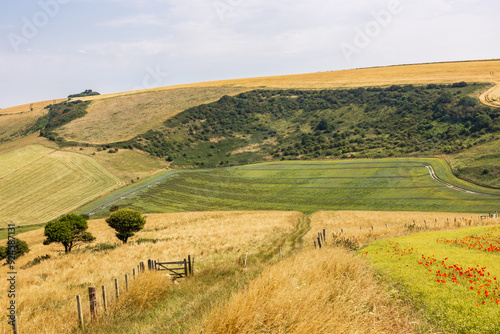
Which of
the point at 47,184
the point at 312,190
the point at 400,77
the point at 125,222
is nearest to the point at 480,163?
the point at 312,190

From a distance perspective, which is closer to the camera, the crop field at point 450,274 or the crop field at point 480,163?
the crop field at point 450,274

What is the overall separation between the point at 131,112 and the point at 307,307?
551 ft

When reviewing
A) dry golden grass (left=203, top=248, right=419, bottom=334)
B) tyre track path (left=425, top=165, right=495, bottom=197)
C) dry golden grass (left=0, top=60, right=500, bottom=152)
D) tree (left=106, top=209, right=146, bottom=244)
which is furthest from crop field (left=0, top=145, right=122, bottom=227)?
tyre track path (left=425, top=165, right=495, bottom=197)

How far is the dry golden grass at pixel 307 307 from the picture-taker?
6.78 m

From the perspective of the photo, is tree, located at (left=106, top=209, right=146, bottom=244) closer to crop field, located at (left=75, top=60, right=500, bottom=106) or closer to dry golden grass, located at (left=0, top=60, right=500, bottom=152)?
dry golden grass, located at (left=0, top=60, right=500, bottom=152)

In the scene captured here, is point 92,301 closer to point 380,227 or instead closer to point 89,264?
point 89,264

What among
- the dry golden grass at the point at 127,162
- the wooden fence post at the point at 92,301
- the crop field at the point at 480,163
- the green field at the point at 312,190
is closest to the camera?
the wooden fence post at the point at 92,301

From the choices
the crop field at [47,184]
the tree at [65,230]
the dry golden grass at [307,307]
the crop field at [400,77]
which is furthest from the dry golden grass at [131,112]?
the dry golden grass at [307,307]

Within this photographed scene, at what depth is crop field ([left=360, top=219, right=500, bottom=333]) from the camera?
9891mm

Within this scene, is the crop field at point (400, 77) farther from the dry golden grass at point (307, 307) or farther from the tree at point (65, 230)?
the dry golden grass at point (307, 307)

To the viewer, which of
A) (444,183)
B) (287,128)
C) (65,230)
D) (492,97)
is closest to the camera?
(65,230)

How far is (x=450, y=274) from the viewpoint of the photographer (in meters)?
13.1

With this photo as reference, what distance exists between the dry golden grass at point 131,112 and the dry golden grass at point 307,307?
126 metres

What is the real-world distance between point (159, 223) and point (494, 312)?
56723 mm
